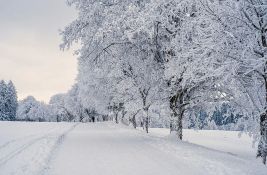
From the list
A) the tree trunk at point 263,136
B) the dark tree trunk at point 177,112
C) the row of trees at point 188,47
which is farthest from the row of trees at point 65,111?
the tree trunk at point 263,136

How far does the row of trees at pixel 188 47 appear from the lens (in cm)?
1181

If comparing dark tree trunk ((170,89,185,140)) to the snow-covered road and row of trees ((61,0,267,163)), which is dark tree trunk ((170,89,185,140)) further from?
the snow-covered road

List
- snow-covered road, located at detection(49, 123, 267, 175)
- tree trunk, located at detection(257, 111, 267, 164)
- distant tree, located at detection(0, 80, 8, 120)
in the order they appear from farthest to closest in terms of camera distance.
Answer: distant tree, located at detection(0, 80, 8, 120) → tree trunk, located at detection(257, 111, 267, 164) → snow-covered road, located at detection(49, 123, 267, 175)

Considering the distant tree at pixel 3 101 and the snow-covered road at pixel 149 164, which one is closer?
the snow-covered road at pixel 149 164

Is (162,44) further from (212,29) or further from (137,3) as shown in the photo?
(212,29)

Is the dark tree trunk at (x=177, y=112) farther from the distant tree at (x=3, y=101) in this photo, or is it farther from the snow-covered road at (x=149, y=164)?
the distant tree at (x=3, y=101)

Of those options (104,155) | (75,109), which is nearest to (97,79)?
(104,155)

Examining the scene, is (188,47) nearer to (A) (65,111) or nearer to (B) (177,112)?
(B) (177,112)

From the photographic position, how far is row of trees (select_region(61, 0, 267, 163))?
11.8 metres

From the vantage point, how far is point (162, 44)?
2177cm

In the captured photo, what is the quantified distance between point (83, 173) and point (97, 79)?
33.0 meters

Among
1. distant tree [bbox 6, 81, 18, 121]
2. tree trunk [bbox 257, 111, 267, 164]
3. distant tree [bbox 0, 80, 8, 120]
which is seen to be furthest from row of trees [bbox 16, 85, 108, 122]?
tree trunk [bbox 257, 111, 267, 164]

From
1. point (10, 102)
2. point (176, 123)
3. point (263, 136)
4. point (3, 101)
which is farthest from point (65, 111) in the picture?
point (263, 136)

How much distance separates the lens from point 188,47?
13195mm
